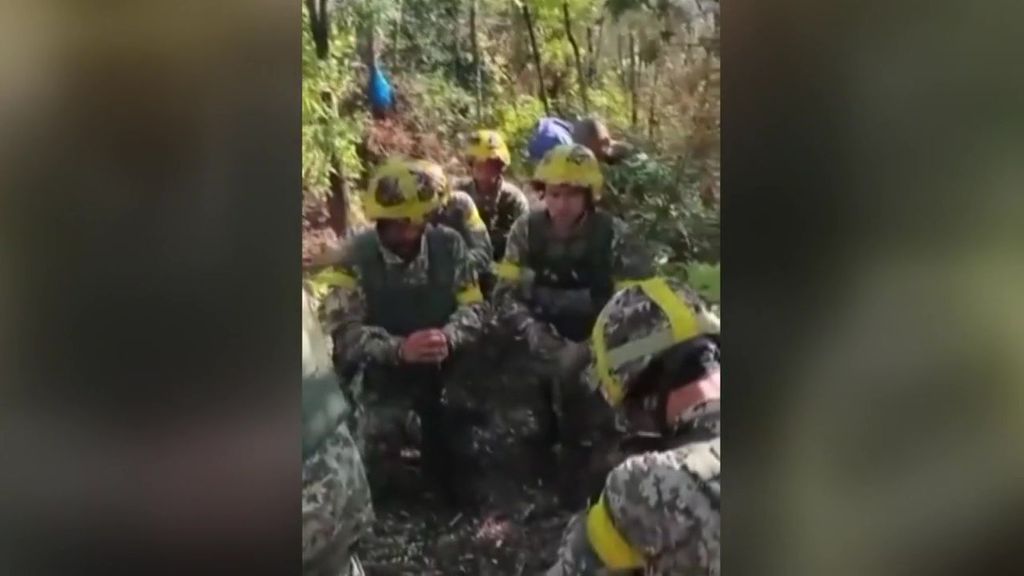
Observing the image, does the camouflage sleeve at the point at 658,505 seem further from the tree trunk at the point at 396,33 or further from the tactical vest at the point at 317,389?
the tree trunk at the point at 396,33

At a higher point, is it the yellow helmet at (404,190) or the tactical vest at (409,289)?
the yellow helmet at (404,190)

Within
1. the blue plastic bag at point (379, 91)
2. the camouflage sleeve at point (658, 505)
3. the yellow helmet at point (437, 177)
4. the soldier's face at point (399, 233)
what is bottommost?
the camouflage sleeve at point (658, 505)

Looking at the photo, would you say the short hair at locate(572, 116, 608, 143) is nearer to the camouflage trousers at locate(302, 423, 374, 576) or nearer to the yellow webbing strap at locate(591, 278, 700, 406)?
the yellow webbing strap at locate(591, 278, 700, 406)

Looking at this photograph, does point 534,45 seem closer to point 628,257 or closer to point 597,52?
point 597,52

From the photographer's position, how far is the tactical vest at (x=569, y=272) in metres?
0.72

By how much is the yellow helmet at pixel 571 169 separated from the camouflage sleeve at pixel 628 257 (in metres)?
0.03

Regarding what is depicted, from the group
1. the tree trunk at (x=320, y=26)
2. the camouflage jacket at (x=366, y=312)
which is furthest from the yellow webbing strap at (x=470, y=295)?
the tree trunk at (x=320, y=26)

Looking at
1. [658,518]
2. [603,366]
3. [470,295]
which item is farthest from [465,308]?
[658,518]

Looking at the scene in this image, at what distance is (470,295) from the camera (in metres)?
0.73

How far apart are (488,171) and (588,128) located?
0.08 metres
